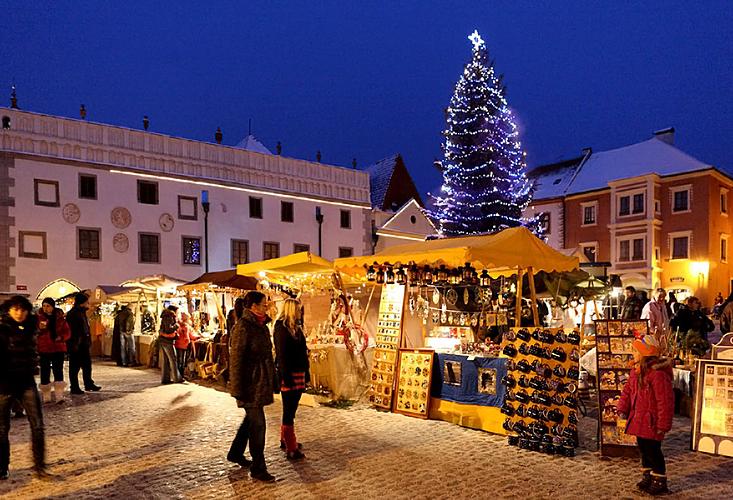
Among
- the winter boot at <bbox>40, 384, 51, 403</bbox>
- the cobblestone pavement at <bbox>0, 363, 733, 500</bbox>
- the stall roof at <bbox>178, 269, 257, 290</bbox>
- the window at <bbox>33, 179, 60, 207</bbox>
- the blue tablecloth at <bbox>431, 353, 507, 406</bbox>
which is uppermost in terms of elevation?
the window at <bbox>33, 179, 60, 207</bbox>

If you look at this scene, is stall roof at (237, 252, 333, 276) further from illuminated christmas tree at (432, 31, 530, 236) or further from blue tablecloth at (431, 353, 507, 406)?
illuminated christmas tree at (432, 31, 530, 236)

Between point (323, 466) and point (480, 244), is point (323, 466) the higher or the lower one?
the lower one

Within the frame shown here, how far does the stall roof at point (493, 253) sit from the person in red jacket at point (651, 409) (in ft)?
9.47

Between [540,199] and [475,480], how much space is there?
39.4 metres

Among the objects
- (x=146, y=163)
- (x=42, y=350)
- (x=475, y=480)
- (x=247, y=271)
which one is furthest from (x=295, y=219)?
(x=475, y=480)

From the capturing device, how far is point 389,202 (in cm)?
3953

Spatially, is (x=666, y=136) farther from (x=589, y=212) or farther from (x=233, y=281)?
(x=233, y=281)

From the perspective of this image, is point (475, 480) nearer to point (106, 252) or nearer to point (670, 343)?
point (670, 343)

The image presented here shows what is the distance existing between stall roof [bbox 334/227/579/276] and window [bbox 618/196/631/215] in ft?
104

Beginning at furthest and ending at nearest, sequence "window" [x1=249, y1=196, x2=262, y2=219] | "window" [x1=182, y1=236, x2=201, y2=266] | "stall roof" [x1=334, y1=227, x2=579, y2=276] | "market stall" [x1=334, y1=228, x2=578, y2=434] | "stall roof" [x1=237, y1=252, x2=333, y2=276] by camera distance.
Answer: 1. "window" [x1=249, y1=196, x2=262, y2=219]
2. "window" [x1=182, y1=236, x2=201, y2=266]
3. "stall roof" [x1=237, y1=252, x2=333, y2=276]
4. "market stall" [x1=334, y1=228, x2=578, y2=434]
5. "stall roof" [x1=334, y1=227, x2=579, y2=276]

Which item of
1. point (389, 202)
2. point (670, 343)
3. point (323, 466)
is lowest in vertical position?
point (323, 466)

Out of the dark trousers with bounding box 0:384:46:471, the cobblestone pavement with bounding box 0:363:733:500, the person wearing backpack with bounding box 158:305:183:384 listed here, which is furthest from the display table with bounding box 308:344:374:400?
the dark trousers with bounding box 0:384:46:471

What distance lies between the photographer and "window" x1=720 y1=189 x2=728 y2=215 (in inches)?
1469

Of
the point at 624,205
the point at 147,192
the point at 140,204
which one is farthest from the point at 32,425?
the point at 624,205
